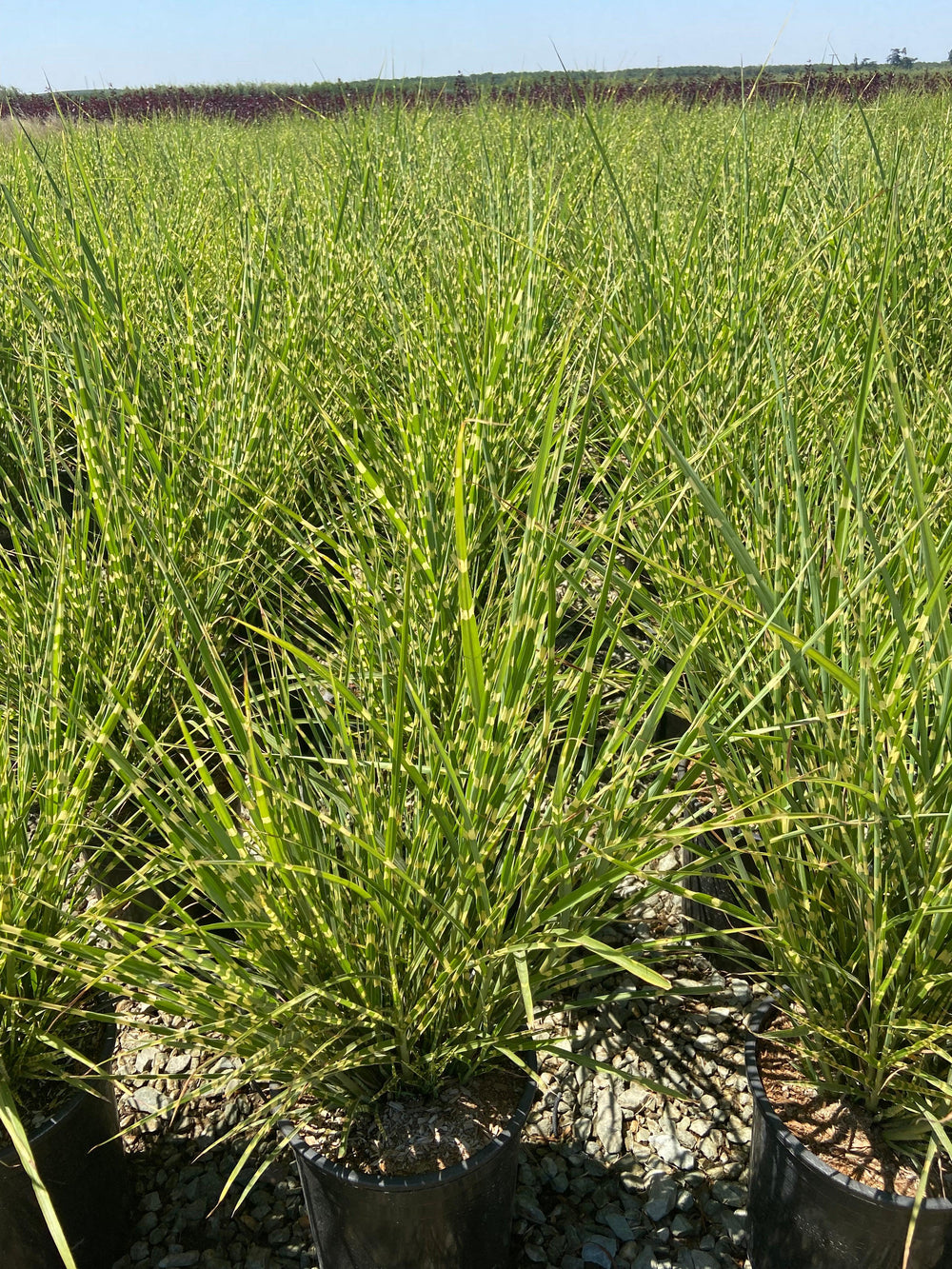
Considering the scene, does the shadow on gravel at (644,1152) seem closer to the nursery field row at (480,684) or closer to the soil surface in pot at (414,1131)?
the nursery field row at (480,684)

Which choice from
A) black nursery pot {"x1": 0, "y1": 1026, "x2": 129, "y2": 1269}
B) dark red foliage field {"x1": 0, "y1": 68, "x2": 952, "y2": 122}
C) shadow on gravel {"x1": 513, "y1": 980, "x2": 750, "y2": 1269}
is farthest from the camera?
dark red foliage field {"x1": 0, "y1": 68, "x2": 952, "y2": 122}

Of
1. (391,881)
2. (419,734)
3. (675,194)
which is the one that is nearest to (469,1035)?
(391,881)

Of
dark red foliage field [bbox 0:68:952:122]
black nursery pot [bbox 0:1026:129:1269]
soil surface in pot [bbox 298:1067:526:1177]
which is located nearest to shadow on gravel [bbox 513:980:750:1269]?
soil surface in pot [bbox 298:1067:526:1177]

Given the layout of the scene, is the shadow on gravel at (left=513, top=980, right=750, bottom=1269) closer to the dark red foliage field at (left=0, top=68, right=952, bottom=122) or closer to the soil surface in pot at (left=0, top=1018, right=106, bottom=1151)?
the soil surface in pot at (left=0, top=1018, right=106, bottom=1151)

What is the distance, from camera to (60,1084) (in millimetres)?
1006

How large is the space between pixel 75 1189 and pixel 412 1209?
40 centimetres

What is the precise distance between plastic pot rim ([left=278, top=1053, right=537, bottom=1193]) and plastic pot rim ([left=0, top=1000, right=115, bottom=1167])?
0.22m

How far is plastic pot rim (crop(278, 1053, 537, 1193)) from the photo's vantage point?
2.80 ft

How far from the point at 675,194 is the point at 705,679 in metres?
2.46

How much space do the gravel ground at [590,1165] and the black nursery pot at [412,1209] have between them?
0.16m

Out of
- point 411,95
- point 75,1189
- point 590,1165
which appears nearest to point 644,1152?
point 590,1165

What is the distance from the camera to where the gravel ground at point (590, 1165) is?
1.06 m

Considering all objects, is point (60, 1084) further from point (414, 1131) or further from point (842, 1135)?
point (842, 1135)

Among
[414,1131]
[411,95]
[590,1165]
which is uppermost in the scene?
[411,95]
